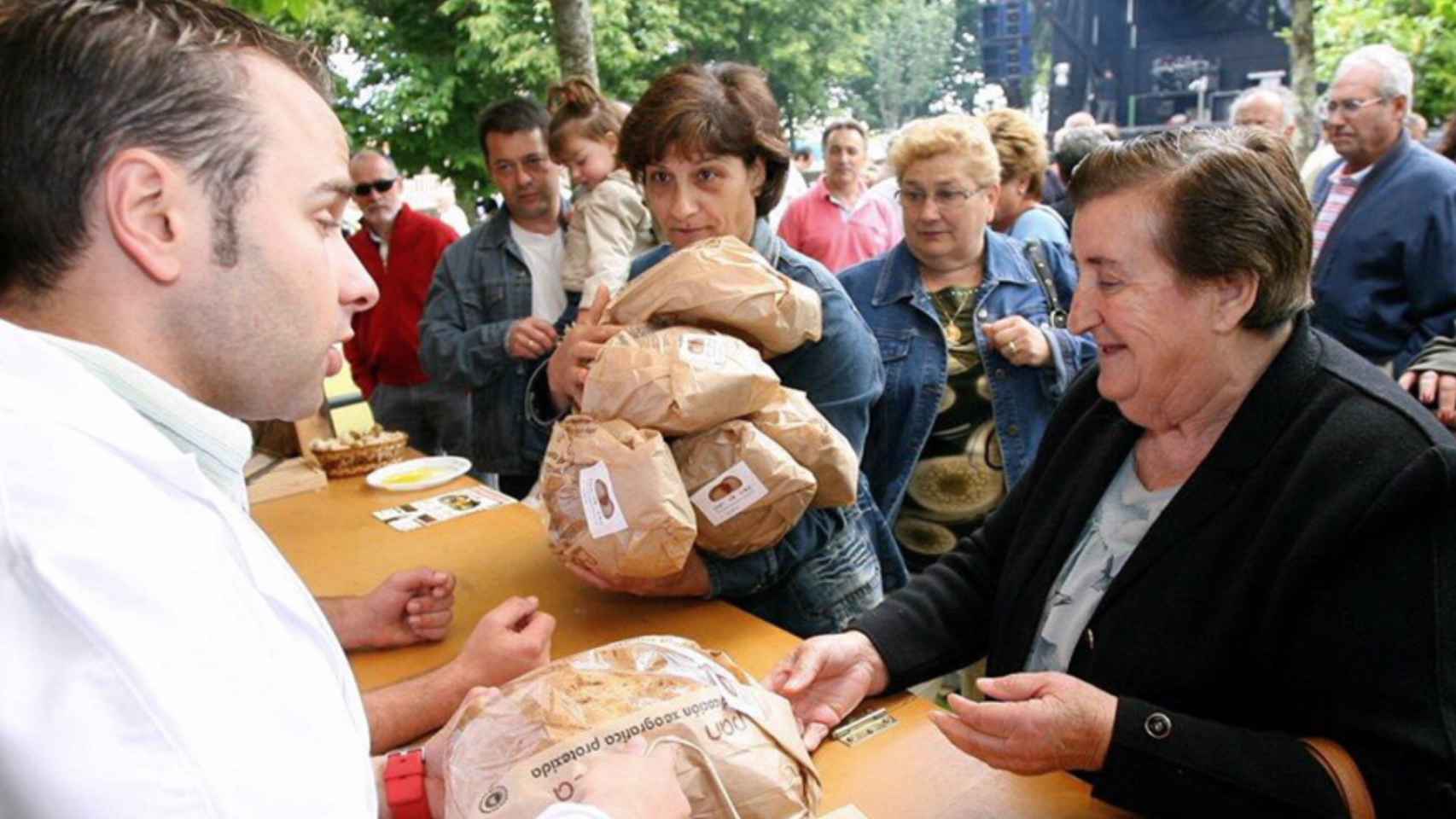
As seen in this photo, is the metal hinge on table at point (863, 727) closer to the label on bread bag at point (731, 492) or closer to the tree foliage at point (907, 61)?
the label on bread bag at point (731, 492)

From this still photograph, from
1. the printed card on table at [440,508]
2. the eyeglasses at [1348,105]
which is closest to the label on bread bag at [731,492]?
the printed card on table at [440,508]

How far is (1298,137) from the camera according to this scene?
31.3ft

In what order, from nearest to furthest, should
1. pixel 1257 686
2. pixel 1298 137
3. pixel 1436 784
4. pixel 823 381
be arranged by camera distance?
1. pixel 1436 784
2. pixel 1257 686
3. pixel 823 381
4. pixel 1298 137

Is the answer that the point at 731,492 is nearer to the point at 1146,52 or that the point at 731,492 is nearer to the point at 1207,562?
the point at 1207,562

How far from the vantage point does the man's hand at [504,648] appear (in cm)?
168

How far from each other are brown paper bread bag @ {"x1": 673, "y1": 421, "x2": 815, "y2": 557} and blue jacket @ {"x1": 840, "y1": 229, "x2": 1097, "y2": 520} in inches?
46.7

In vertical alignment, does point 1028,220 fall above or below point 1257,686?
above

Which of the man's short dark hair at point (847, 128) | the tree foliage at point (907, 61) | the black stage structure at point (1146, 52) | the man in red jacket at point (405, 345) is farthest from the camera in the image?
the tree foliage at point (907, 61)

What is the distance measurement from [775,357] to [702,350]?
364 millimetres

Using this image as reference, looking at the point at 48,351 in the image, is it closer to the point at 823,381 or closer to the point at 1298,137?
the point at 823,381

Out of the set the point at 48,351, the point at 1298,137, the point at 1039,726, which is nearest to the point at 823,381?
the point at 1039,726

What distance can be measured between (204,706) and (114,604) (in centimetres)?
9

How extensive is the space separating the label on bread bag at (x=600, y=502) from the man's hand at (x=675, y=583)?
0.25m

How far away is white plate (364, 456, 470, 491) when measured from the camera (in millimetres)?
2979
